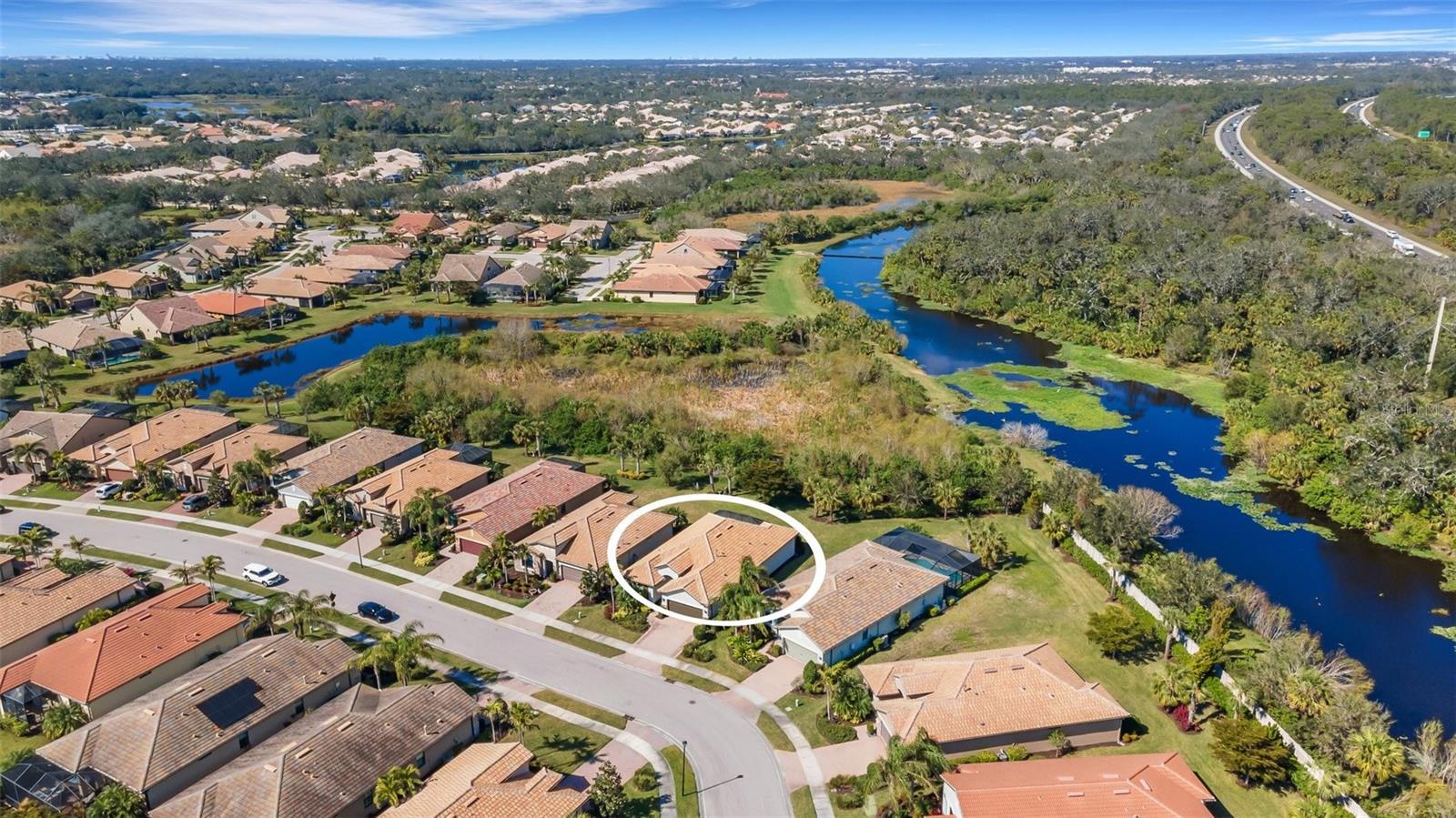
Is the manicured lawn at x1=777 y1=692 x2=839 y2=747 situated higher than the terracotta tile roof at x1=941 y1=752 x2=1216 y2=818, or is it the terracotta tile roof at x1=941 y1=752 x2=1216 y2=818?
the terracotta tile roof at x1=941 y1=752 x2=1216 y2=818

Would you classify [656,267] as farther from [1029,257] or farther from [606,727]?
[606,727]

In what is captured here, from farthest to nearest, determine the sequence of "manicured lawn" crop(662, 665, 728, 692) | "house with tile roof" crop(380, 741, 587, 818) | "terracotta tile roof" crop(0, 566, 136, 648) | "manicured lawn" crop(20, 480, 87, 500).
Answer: "manicured lawn" crop(20, 480, 87, 500), "terracotta tile roof" crop(0, 566, 136, 648), "manicured lawn" crop(662, 665, 728, 692), "house with tile roof" crop(380, 741, 587, 818)

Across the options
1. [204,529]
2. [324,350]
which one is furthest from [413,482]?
[324,350]

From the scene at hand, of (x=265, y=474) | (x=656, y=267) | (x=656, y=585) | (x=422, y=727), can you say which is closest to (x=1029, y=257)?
(x=656, y=267)

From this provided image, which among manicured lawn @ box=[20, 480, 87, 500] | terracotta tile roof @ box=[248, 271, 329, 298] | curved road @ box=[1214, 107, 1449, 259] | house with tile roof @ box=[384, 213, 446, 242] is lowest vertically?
manicured lawn @ box=[20, 480, 87, 500]

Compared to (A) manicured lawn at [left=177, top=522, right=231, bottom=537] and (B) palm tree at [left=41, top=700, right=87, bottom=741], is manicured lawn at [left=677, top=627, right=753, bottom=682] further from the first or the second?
(A) manicured lawn at [left=177, top=522, right=231, bottom=537]

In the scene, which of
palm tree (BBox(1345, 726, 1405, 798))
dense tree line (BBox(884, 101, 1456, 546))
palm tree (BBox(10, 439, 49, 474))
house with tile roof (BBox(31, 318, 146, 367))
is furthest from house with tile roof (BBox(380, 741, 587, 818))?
Result: house with tile roof (BBox(31, 318, 146, 367))
